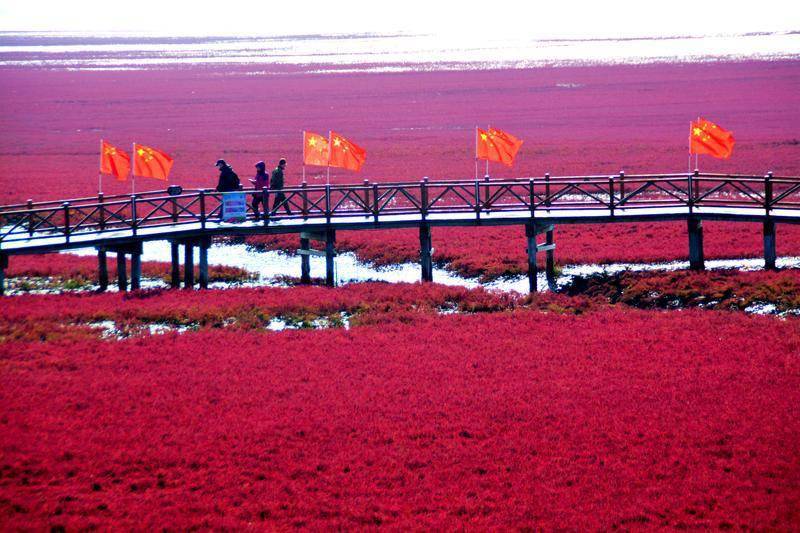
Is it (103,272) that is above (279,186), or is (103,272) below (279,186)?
below

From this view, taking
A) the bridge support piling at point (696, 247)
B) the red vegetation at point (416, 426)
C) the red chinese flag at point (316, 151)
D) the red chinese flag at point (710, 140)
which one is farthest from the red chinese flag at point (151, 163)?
the red chinese flag at point (710, 140)

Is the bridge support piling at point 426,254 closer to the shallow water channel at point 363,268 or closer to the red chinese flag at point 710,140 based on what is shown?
the shallow water channel at point 363,268

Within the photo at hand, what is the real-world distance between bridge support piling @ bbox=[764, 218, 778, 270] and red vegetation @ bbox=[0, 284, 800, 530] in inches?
182

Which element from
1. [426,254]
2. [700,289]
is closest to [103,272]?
[426,254]

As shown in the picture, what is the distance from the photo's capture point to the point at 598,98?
9225cm

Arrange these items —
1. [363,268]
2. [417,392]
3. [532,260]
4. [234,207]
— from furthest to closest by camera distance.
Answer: [363,268] < [234,207] < [532,260] < [417,392]

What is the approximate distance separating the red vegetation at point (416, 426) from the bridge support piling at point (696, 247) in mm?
5007

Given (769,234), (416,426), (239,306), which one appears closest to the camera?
(416,426)

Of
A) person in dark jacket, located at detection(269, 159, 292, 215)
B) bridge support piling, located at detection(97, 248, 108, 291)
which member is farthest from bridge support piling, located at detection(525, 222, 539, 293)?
bridge support piling, located at detection(97, 248, 108, 291)

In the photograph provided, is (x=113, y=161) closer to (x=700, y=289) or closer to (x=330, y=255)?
(x=330, y=255)

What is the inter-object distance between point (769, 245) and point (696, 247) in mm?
1826

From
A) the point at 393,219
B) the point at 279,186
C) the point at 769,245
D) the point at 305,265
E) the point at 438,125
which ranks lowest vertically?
the point at 305,265

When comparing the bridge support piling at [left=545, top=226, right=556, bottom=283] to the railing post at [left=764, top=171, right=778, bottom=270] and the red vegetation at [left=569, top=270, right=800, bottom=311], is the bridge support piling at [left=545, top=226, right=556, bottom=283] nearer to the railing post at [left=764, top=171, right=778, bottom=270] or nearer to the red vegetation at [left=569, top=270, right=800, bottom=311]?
the red vegetation at [left=569, top=270, right=800, bottom=311]

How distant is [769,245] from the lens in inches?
1140
